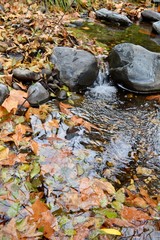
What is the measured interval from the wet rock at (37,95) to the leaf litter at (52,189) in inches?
3.7

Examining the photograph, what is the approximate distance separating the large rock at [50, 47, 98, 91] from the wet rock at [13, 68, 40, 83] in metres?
0.48

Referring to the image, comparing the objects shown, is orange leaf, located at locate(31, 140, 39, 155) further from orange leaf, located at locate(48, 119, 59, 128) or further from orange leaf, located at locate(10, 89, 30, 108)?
orange leaf, located at locate(10, 89, 30, 108)

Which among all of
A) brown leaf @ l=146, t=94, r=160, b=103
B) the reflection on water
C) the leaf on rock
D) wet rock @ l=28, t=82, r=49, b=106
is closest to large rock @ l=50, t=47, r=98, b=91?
the reflection on water

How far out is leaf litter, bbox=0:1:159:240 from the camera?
85.5 inches

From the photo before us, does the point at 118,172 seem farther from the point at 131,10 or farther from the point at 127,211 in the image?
the point at 131,10

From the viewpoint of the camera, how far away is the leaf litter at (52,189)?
2.17 meters

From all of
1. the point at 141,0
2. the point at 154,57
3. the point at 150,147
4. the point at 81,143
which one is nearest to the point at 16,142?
the point at 81,143

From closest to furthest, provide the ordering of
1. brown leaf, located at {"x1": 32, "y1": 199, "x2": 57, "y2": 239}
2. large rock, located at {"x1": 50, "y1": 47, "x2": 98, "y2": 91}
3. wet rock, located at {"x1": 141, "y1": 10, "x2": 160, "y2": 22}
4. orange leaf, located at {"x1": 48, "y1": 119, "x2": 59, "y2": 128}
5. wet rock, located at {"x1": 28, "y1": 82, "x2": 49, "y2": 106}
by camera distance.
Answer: brown leaf, located at {"x1": 32, "y1": 199, "x2": 57, "y2": 239}, orange leaf, located at {"x1": 48, "y1": 119, "x2": 59, "y2": 128}, wet rock, located at {"x1": 28, "y1": 82, "x2": 49, "y2": 106}, large rock, located at {"x1": 50, "y1": 47, "x2": 98, "y2": 91}, wet rock, located at {"x1": 141, "y1": 10, "x2": 160, "y2": 22}

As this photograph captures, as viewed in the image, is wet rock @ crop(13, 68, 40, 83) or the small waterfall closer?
wet rock @ crop(13, 68, 40, 83)

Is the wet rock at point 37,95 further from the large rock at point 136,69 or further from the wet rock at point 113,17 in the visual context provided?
the wet rock at point 113,17

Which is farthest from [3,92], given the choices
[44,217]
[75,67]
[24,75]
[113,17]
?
[113,17]

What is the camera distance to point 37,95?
379 cm

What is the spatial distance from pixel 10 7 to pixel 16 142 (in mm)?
4327

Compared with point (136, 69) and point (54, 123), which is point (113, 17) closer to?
point (136, 69)
